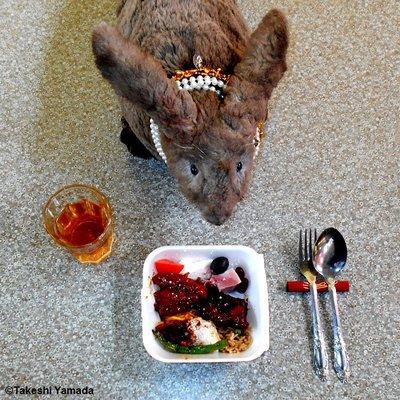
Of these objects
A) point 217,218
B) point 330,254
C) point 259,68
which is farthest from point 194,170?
point 330,254

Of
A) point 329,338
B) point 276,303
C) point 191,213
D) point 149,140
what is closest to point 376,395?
point 329,338

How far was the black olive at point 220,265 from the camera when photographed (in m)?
1.00

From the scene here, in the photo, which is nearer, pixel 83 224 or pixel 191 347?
pixel 191 347

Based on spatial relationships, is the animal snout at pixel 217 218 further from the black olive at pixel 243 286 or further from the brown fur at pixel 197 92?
the black olive at pixel 243 286

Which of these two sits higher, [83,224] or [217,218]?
[217,218]

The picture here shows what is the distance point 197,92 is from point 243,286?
0.35m

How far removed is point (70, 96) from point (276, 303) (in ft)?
2.10

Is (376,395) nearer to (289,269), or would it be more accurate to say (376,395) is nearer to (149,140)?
(289,269)

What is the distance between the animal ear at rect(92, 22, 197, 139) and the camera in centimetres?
78

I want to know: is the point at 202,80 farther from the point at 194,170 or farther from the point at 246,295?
the point at 246,295

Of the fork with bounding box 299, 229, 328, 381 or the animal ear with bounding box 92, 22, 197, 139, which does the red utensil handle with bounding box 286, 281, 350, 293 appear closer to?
the fork with bounding box 299, 229, 328, 381

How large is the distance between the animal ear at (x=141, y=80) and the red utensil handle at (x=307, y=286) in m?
0.39

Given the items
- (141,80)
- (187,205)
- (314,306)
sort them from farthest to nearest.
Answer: (187,205)
(314,306)
(141,80)

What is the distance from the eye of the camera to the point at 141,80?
80 centimetres
